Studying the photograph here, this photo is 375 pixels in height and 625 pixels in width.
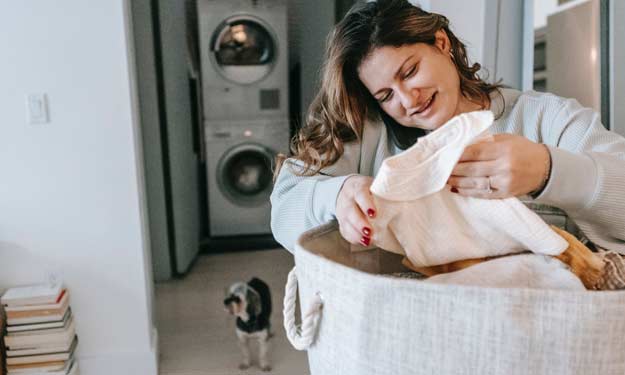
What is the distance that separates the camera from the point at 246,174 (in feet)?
12.7

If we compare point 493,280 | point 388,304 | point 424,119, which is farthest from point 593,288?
point 424,119

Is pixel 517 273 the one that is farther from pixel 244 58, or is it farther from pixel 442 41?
→ pixel 244 58

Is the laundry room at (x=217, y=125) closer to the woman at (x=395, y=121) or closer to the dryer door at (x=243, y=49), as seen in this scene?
the dryer door at (x=243, y=49)

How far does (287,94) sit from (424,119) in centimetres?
315

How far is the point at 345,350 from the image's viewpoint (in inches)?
18.5

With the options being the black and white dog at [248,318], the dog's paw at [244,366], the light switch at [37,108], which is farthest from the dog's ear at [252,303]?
the light switch at [37,108]

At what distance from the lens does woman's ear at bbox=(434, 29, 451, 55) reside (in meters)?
0.80

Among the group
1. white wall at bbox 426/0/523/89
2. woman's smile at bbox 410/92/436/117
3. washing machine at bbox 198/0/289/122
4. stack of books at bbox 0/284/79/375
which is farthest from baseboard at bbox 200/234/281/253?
woman's smile at bbox 410/92/436/117

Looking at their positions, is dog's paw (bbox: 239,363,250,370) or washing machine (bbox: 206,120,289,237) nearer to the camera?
dog's paw (bbox: 239,363,250,370)

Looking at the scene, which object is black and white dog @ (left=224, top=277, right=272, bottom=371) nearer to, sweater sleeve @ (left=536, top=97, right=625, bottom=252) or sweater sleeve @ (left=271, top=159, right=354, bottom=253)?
sweater sleeve @ (left=271, top=159, right=354, bottom=253)

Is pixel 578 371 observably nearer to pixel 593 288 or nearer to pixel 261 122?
pixel 593 288

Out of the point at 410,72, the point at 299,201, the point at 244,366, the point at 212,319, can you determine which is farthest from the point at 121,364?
the point at 410,72

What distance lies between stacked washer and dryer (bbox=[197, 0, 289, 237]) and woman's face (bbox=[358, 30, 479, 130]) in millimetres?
3001

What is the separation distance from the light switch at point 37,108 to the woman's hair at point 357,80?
1516 mm
